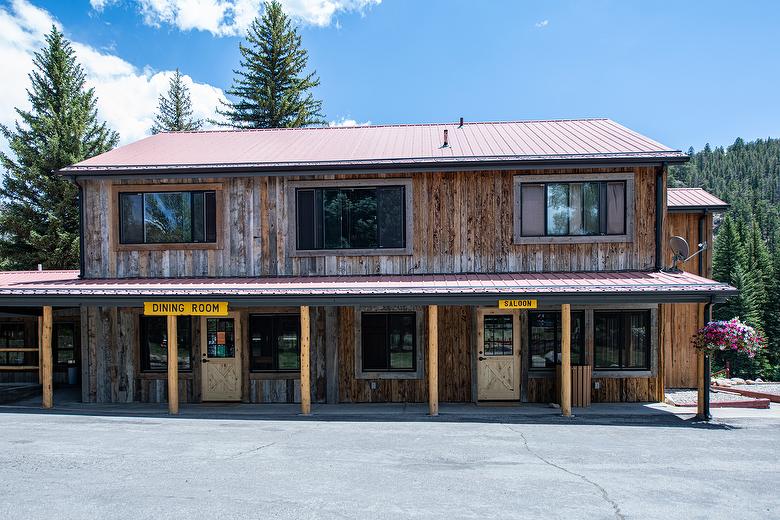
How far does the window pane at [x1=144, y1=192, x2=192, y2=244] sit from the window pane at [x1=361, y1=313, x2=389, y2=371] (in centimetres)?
466

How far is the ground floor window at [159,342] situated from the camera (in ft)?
40.0

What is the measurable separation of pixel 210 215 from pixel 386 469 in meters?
Result: 7.62

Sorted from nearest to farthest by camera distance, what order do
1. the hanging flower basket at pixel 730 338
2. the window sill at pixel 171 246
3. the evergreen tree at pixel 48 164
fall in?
1. the hanging flower basket at pixel 730 338
2. the window sill at pixel 171 246
3. the evergreen tree at pixel 48 164

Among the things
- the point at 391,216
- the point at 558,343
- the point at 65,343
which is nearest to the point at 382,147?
the point at 391,216

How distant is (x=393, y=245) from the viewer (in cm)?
1180

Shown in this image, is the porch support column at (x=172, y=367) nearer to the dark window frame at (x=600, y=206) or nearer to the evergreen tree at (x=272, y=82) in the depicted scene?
the dark window frame at (x=600, y=206)

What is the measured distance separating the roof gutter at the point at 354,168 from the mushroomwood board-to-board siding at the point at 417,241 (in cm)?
21

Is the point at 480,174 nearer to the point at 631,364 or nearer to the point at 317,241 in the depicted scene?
the point at 317,241

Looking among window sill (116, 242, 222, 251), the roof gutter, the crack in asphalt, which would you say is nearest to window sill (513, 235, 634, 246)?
the roof gutter

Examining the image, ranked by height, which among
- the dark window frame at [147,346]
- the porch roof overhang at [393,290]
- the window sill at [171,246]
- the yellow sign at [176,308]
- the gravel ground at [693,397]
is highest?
the window sill at [171,246]

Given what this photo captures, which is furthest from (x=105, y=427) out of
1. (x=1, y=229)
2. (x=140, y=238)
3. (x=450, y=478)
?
(x=1, y=229)

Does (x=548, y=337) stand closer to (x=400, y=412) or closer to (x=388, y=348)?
(x=388, y=348)

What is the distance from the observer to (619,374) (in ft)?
38.3

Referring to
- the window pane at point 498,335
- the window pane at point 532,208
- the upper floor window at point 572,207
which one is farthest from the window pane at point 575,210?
the window pane at point 498,335
